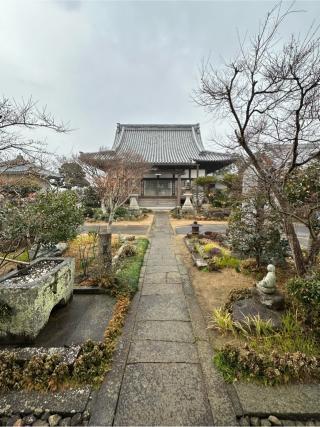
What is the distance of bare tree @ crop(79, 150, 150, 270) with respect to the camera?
11287 millimetres

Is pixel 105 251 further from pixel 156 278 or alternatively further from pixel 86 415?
pixel 86 415

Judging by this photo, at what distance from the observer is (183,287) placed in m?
4.44

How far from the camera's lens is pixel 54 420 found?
1810 millimetres

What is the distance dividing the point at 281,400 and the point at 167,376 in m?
1.06

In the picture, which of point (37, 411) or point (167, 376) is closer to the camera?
point (37, 411)

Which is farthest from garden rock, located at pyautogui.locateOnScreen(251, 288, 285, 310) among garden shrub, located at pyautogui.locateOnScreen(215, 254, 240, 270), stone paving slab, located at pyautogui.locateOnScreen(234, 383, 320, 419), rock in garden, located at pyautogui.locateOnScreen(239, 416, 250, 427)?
garden shrub, located at pyautogui.locateOnScreen(215, 254, 240, 270)

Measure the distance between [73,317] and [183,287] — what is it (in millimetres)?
2141

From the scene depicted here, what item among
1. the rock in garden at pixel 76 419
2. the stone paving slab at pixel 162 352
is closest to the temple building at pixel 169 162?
the stone paving slab at pixel 162 352

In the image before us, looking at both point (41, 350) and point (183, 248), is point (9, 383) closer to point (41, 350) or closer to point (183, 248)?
point (41, 350)

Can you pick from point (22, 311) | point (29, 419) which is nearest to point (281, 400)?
point (29, 419)

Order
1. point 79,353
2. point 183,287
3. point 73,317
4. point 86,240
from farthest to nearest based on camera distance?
1. point 86,240
2. point 183,287
3. point 73,317
4. point 79,353

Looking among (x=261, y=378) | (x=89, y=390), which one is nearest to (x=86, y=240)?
(x=89, y=390)

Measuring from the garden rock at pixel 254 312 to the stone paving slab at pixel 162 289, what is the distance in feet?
3.91

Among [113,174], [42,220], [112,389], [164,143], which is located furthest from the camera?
[164,143]
